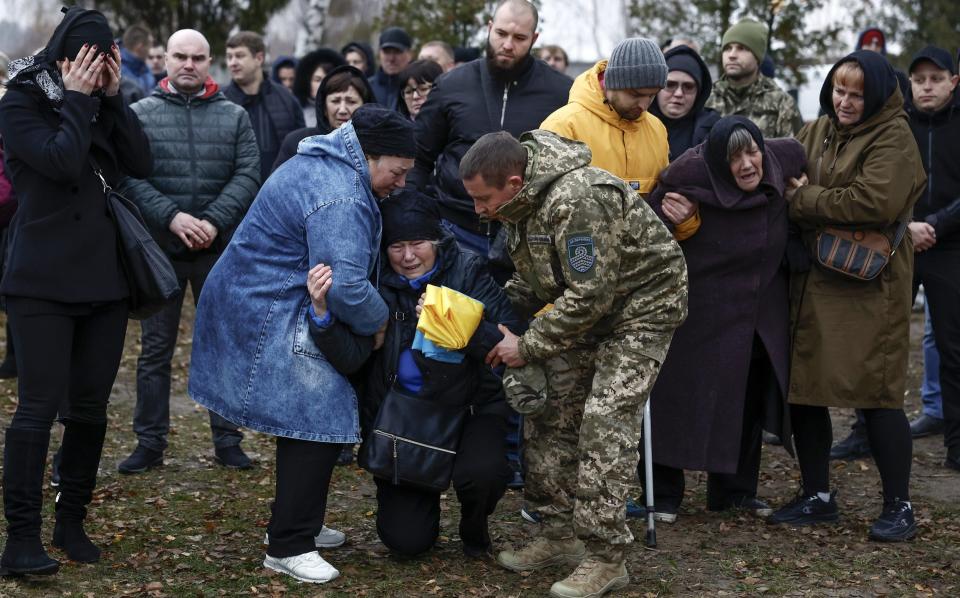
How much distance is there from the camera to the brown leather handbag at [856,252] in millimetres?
5469

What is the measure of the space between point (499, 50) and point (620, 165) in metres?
1.06

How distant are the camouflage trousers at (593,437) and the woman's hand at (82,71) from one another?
2.06 meters

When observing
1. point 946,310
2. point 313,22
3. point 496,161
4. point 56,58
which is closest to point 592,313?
point 496,161

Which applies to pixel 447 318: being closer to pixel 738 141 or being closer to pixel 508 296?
pixel 508 296

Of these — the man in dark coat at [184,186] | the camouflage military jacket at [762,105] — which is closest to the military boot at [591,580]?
the man in dark coat at [184,186]

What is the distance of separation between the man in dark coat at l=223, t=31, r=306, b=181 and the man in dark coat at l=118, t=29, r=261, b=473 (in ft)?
3.32

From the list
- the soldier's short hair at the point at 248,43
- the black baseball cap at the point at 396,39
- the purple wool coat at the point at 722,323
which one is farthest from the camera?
the black baseball cap at the point at 396,39

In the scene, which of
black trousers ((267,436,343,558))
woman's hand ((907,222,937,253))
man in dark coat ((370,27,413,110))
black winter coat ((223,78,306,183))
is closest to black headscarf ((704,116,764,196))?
woman's hand ((907,222,937,253))

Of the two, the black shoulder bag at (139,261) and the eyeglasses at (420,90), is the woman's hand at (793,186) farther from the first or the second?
the black shoulder bag at (139,261)

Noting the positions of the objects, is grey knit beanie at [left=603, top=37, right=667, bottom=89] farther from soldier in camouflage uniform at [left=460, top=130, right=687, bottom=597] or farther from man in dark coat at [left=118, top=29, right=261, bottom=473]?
man in dark coat at [left=118, top=29, right=261, bottom=473]

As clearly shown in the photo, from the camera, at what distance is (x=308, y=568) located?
4.77 metres

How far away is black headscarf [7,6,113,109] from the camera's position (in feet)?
15.3

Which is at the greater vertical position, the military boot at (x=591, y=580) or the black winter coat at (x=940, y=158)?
the black winter coat at (x=940, y=158)

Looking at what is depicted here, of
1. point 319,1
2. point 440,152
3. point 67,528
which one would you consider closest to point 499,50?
point 440,152
